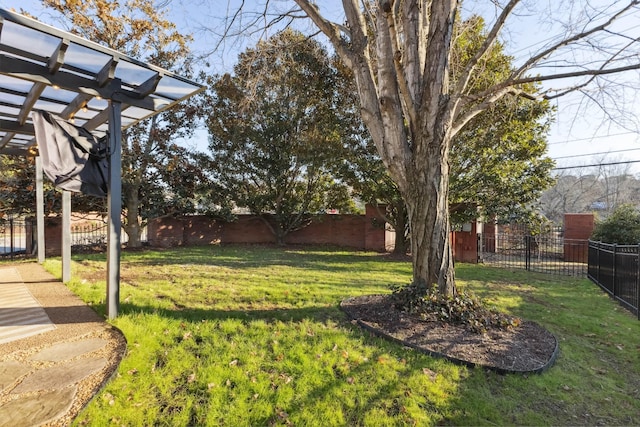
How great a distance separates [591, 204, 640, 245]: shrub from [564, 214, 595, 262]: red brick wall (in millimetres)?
1783

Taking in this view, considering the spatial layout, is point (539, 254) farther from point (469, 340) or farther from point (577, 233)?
point (469, 340)

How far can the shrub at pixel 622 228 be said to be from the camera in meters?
9.85

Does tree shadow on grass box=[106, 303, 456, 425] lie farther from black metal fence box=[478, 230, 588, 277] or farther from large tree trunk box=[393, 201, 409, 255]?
black metal fence box=[478, 230, 588, 277]

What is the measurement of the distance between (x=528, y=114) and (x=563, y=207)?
2679cm

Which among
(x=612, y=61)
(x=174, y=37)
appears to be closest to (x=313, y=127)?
(x=174, y=37)

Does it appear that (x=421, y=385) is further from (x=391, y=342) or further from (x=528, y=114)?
(x=528, y=114)

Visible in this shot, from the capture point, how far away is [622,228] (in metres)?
10.1

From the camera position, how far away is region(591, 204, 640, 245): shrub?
9.85 m

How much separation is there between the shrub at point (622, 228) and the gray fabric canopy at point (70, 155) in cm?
1326

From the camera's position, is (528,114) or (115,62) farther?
(528,114)

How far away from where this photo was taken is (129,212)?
474 inches

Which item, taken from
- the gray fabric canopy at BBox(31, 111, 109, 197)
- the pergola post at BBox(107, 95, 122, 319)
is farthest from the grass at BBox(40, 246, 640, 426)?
the gray fabric canopy at BBox(31, 111, 109, 197)

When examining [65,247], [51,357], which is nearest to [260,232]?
[65,247]

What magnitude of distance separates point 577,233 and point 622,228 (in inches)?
142
